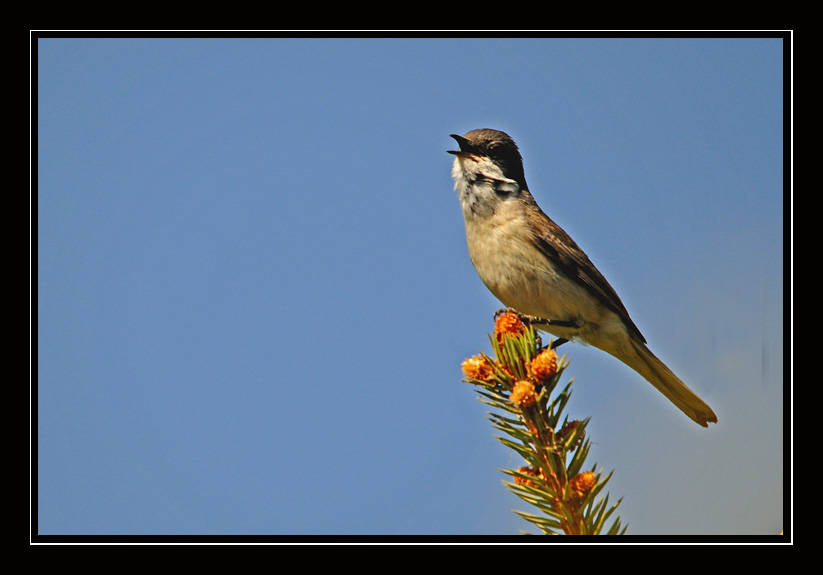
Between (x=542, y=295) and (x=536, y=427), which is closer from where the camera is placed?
(x=536, y=427)

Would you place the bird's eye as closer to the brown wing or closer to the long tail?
the brown wing

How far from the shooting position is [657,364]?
21.3 feet

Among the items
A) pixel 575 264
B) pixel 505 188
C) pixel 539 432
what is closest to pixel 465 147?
pixel 505 188

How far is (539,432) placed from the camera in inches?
133

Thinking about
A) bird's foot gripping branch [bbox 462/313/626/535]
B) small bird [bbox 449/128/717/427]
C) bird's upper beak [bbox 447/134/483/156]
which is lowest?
bird's foot gripping branch [bbox 462/313/626/535]

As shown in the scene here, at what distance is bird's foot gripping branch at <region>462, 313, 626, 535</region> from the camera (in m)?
3.19

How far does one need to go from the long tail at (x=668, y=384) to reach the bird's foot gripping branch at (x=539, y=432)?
102 inches

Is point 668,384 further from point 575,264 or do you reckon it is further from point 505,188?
point 505,188

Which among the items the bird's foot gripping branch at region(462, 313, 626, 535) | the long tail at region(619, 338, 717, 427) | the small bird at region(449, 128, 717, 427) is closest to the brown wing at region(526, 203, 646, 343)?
the small bird at region(449, 128, 717, 427)
